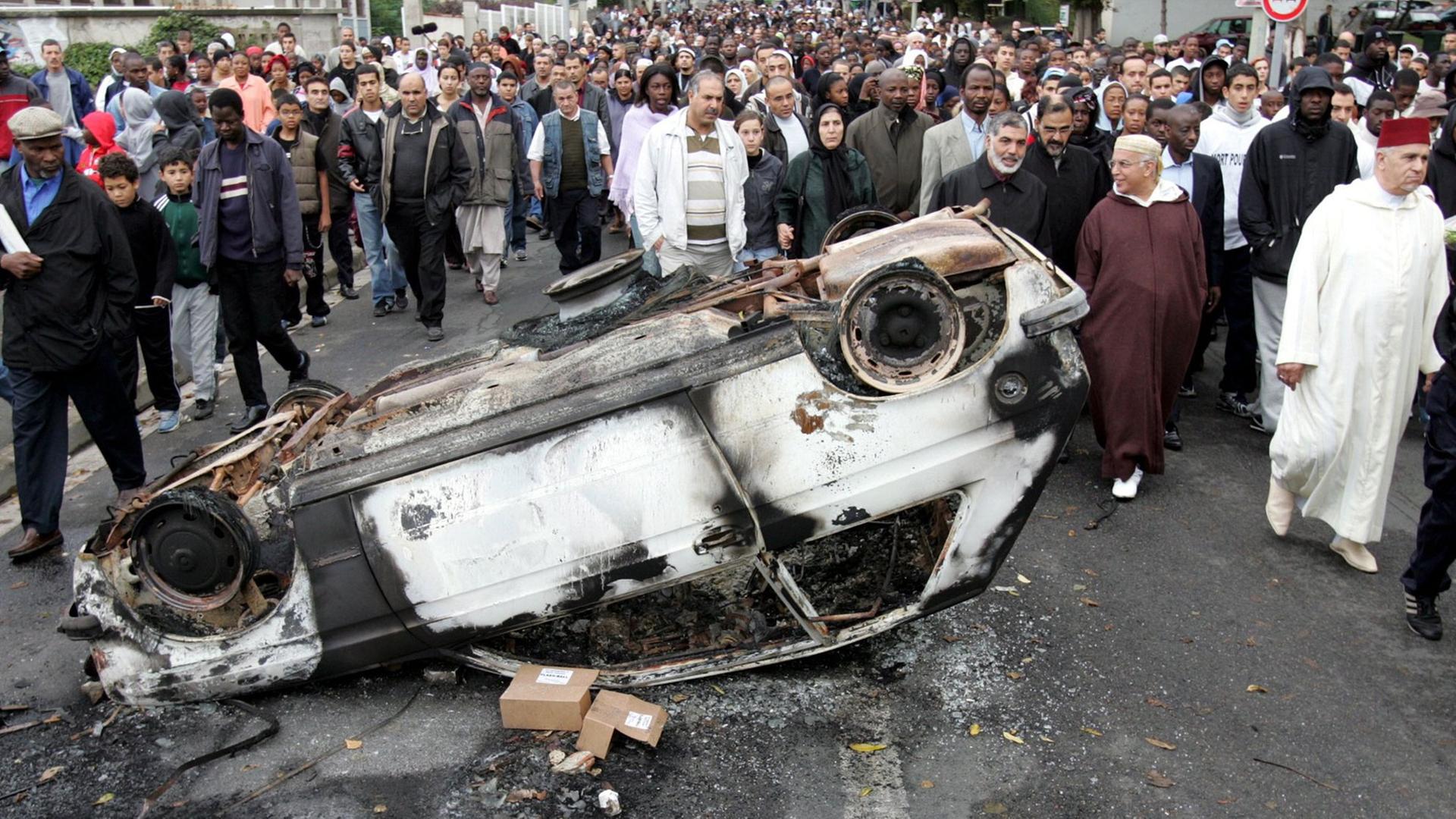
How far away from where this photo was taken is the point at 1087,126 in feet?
27.4

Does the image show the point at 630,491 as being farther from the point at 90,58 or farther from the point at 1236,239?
the point at 90,58

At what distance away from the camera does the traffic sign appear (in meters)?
10.6

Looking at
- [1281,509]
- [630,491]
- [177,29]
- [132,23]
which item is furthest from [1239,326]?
[132,23]

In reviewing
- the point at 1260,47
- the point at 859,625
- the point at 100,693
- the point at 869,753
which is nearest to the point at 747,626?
the point at 859,625

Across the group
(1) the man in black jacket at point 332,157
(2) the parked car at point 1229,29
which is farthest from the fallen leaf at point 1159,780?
(2) the parked car at point 1229,29

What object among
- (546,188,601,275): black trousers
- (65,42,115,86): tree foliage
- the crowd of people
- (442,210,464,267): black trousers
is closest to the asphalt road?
the crowd of people

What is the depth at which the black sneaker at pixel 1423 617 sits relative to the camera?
5066 mm

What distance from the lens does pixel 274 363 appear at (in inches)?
362

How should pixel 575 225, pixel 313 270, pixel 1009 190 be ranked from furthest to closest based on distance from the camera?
pixel 575 225
pixel 313 270
pixel 1009 190

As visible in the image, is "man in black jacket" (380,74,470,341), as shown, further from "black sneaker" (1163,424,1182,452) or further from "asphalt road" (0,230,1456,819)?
"black sneaker" (1163,424,1182,452)

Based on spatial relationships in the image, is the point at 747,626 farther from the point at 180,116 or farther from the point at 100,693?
the point at 180,116

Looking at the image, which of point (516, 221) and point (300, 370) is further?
point (516, 221)

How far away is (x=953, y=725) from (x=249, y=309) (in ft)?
17.8

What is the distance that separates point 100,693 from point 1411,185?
5933mm
